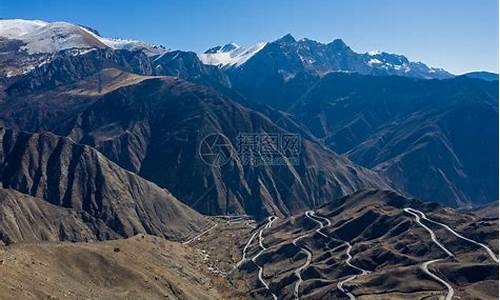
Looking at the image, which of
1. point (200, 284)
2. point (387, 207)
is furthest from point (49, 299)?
A: point (387, 207)

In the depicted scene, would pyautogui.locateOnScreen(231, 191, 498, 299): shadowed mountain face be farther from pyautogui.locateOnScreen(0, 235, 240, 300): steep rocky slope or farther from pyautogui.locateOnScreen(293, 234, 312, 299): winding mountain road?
pyautogui.locateOnScreen(0, 235, 240, 300): steep rocky slope

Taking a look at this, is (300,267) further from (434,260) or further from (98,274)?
(98,274)

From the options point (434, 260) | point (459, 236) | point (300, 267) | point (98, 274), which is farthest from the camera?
point (300, 267)

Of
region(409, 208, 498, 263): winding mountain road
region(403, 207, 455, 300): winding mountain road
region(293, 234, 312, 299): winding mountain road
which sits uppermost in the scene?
region(409, 208, 498, 263): winding mountain road

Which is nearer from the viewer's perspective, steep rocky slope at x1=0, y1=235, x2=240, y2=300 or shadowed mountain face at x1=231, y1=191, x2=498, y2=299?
steep rocky slope at x1=0, y1=235, x2=240, y2=300

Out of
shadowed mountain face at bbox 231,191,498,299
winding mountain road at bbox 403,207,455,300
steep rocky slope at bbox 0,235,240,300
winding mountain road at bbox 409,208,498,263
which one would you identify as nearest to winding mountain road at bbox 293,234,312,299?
shadowed mountain face at bbox 231,191,498,299

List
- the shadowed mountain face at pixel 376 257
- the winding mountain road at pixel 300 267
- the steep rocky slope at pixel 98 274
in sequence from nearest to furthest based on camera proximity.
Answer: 1. the steep rocky slope at pixel 98 274
2. the shadowed mountain face at pixel 376 257
3. the winding mountain road at pixel 300 267

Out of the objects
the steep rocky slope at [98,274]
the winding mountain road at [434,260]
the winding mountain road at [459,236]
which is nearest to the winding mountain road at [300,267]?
the steep rocky slope at [98,274]

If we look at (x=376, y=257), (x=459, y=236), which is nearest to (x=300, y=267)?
(x=376, y=257)

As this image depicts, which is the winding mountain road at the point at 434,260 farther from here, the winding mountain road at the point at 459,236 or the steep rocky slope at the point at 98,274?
the steep rocky slope at the point at 98,274
